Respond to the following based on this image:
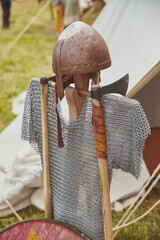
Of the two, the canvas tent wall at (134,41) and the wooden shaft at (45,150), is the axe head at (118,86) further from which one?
the canvas tent wall at (134,41)

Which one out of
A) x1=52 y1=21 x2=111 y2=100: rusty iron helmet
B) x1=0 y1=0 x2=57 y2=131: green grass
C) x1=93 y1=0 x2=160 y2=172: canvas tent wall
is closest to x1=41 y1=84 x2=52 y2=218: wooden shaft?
x1=52 y1=21 x2=111 y2=100: rusty iron helmet

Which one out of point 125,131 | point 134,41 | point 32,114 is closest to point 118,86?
point 125,131

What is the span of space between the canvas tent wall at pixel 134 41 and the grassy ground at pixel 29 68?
1.29ft

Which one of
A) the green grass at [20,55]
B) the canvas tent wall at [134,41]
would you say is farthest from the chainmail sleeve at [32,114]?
the green grass at [20,55]

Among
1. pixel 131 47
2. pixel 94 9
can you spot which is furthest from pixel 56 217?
pixel 94 9

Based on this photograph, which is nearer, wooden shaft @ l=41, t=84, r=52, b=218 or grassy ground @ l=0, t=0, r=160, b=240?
wooden shaft @ l=41, t=84, r=52, b=218

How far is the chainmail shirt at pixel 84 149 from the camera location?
1304 millimetres

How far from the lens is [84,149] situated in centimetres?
148

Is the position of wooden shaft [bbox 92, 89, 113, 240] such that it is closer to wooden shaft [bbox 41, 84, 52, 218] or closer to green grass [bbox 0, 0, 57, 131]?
wooden shaft [bbox 41, 84, 52, 218]

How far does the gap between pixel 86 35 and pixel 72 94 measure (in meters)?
0.24

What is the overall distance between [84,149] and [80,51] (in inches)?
17.9

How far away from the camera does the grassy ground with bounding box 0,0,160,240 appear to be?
2.16 meters

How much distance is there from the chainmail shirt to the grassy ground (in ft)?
0.74

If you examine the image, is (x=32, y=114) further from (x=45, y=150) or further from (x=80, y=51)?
(x=80, y=51)
